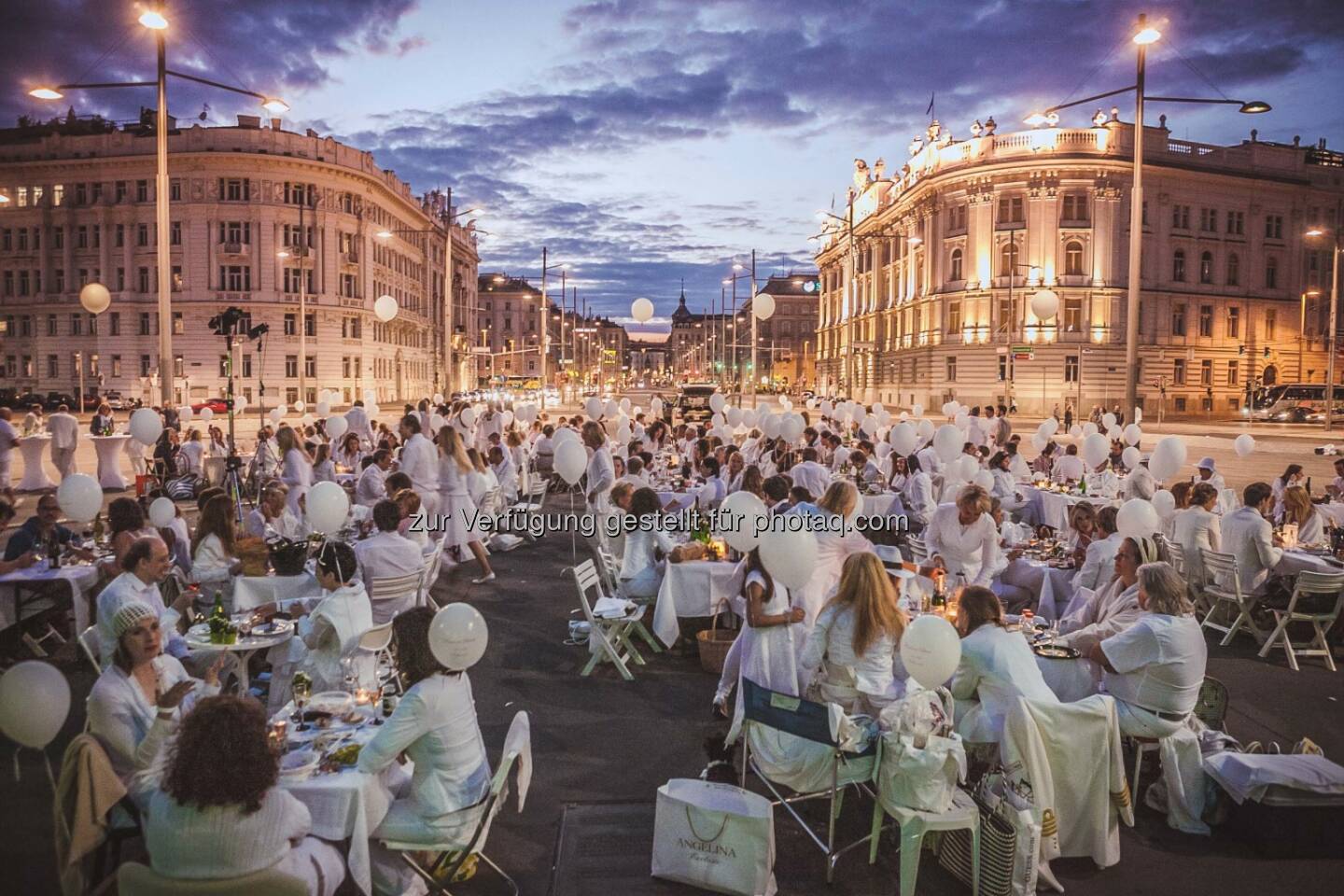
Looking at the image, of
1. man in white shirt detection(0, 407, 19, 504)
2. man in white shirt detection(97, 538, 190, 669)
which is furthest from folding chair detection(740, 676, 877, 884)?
man in white shirt detection(0, 407, 19, 504)

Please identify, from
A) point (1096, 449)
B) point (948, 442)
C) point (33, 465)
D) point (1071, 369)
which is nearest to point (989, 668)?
point (948, 442)

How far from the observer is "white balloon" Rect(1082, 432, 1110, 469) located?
1456 centimetres

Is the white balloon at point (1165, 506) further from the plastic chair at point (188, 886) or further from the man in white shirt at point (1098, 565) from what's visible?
the plastic chair at point (188, 886)

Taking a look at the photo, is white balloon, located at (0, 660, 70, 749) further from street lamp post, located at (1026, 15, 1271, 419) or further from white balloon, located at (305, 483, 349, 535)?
street lamp post, located at (1026, 15, 1271, 419)

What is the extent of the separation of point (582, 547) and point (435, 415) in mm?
7936

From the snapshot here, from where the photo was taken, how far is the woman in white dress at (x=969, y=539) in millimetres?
8383

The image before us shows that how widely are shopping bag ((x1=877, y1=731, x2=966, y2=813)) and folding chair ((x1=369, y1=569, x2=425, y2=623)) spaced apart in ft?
14.8

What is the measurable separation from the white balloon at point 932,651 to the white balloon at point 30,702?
154 inches

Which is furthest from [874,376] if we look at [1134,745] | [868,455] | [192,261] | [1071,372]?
[1134,745]

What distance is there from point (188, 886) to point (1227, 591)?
31.1 feet

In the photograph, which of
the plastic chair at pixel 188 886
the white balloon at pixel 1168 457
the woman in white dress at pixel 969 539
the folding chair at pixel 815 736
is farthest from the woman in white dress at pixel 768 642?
the white balloon at pixel 1168 457

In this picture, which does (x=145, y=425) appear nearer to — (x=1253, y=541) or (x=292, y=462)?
(x=292, y=462)

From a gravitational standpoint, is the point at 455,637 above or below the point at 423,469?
below

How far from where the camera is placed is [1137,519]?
7523mm
